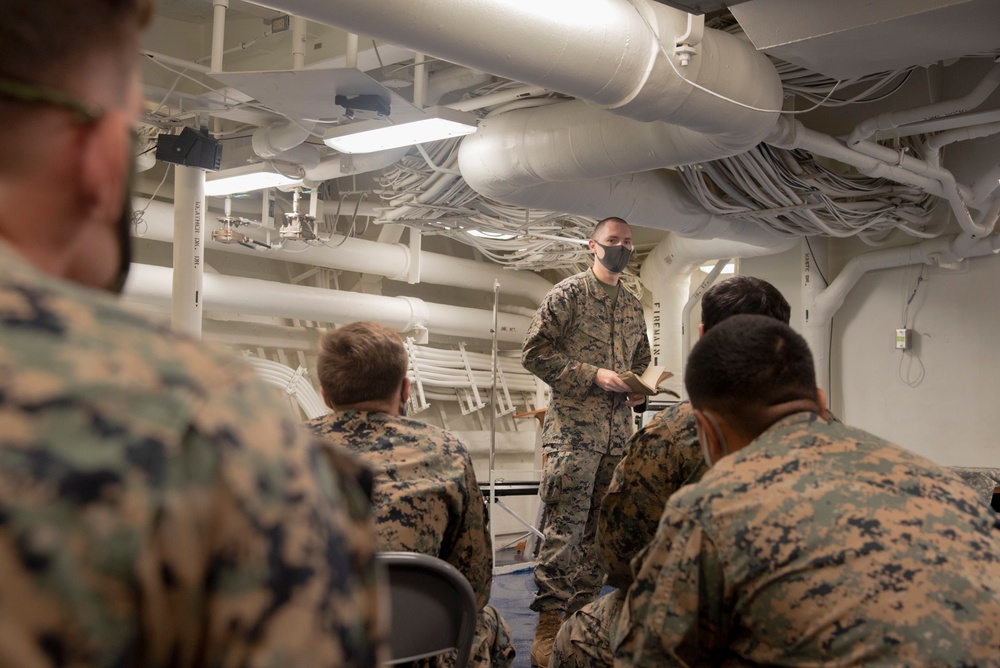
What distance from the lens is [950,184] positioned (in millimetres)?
4914

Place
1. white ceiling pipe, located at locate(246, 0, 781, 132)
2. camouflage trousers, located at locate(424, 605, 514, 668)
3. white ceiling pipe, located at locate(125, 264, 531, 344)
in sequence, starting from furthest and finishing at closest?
white ceiling pipe, located at locate(125, 264, 531, 344) → white ceiling pipe, located at locate(246, 0, 781, 132) → camouflage trousers, located at locate(424, 605, 514, 668)

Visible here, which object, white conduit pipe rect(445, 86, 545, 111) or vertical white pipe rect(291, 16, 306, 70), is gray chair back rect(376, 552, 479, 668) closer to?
vertical white pipe rect(291, 16, 306, 70)

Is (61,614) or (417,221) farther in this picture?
(417,221)

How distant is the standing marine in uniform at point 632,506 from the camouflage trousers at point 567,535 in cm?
153

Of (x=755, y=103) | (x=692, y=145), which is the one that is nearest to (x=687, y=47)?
(x=755, y=103)

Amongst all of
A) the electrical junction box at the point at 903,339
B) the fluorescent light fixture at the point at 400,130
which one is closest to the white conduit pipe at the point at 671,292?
the electrical junction box at the point at 903,339

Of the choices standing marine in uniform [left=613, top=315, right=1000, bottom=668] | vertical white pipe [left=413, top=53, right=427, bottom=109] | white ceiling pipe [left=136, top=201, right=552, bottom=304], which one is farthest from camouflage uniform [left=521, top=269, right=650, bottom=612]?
white ceiling pipe [left=136, top=201, right=552, bottom=304]

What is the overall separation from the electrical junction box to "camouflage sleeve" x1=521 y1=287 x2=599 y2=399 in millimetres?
3577

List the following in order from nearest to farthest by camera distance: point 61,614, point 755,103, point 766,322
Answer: point 61,614
point 766,322
point 755,103

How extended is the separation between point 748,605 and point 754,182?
413 centimetres

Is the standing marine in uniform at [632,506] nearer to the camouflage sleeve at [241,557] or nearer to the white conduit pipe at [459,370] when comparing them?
the camouflage sleeve at [241,557]

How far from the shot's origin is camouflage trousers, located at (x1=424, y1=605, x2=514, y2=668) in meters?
1.90

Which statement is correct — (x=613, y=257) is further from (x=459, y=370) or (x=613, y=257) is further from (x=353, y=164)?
(x=459, y=370)

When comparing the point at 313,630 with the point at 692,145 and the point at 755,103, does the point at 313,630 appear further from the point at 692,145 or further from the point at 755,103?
the point at 692,145
